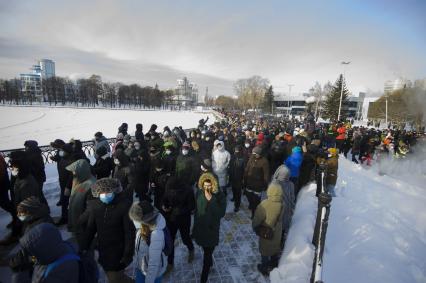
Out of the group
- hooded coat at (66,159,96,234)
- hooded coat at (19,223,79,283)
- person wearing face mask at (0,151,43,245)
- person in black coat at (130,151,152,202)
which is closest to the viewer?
hooded coat at (19,223,79,283)

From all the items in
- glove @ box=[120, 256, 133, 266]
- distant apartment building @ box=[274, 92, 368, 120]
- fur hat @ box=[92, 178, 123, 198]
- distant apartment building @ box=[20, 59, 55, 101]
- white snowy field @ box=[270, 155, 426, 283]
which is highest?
distant apartment building @ box=[20, 59, 55, 101]

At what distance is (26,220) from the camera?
2.55 m

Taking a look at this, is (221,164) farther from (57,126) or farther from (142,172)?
(57,126)

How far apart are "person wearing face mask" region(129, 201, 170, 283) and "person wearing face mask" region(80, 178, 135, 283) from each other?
0.76ft

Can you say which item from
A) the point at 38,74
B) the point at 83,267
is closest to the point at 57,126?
the point at 83,267

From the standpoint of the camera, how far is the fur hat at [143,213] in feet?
8.52

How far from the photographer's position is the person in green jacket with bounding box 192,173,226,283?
11.7 ft

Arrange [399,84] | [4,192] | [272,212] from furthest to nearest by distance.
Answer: [399,84]
[4,192]
[272,212]

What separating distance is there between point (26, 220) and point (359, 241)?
6.20 m

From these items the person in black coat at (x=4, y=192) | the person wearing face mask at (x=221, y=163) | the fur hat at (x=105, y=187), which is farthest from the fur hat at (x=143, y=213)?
the person in black coat at (x=4, y=192)

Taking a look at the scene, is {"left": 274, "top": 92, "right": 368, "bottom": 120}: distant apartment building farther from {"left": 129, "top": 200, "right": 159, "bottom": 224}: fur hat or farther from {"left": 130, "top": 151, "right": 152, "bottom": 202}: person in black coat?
{"left": 129, "top": 200, "right": 159, "bottom": 224}: fur hat

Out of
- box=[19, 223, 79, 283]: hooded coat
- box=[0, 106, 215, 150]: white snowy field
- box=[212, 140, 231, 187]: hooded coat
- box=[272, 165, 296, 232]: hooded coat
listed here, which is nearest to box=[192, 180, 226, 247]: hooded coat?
box=[272, 165, 296, 232]: hooded coat

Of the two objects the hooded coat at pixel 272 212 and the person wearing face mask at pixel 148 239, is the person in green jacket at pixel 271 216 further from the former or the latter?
the person wearing face mask at pixel 148 239

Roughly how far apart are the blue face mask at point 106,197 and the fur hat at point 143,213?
1.30ft
